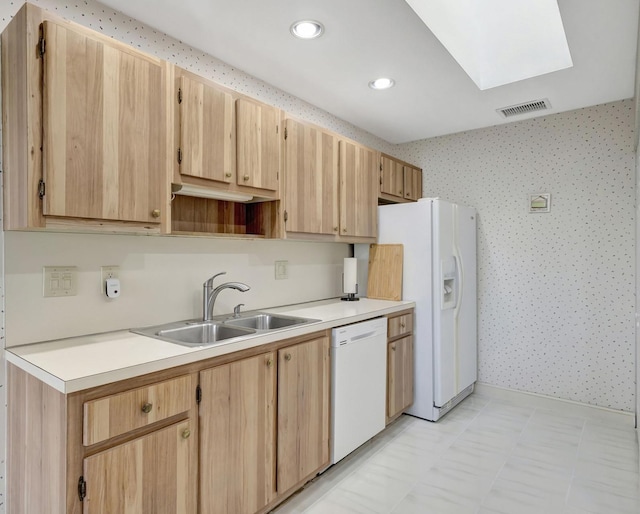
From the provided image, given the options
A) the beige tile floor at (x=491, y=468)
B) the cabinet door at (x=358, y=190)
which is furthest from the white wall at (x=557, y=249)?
the cabinet door at (x=358, y=190)

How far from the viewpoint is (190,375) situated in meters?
1.49

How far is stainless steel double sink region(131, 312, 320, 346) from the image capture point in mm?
1910

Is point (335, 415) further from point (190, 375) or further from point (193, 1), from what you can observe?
point (193, 1)

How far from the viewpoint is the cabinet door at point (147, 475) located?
4.07ft

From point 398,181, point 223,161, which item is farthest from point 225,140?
point 398,181

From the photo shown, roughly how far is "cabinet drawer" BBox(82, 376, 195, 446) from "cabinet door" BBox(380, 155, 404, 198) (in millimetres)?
2345

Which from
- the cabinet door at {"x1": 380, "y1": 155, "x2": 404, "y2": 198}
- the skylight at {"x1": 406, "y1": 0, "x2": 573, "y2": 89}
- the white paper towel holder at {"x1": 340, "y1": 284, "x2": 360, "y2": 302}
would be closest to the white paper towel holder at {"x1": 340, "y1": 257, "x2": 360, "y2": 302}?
the white paper towel holder at {"x1": 340, "y1": 284, "x2": 360, "y2": 302}

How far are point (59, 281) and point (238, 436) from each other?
3.31 feet

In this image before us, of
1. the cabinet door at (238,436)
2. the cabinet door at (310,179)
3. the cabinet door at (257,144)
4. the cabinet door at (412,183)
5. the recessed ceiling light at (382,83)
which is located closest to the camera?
the cabinet door at (238,436)

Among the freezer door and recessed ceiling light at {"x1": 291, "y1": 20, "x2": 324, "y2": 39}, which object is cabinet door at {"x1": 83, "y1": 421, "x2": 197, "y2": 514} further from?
the freezer door

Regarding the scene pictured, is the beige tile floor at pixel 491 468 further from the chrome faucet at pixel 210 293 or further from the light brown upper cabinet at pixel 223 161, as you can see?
the light brown upper cabinet at pixel 223 161

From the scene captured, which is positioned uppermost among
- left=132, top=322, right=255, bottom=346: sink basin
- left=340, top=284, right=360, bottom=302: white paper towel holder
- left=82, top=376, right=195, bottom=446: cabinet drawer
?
left=340, top=284, right=360, bottom=302: white paper towel holder

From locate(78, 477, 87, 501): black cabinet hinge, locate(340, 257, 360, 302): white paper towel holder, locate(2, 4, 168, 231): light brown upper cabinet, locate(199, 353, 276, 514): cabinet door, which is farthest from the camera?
locate(340, 257, 360, 302): white paper towel holder

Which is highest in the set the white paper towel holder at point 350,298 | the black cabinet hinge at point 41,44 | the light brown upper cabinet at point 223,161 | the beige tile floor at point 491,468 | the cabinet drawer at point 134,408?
the black cabinet hinge at point 41,44
